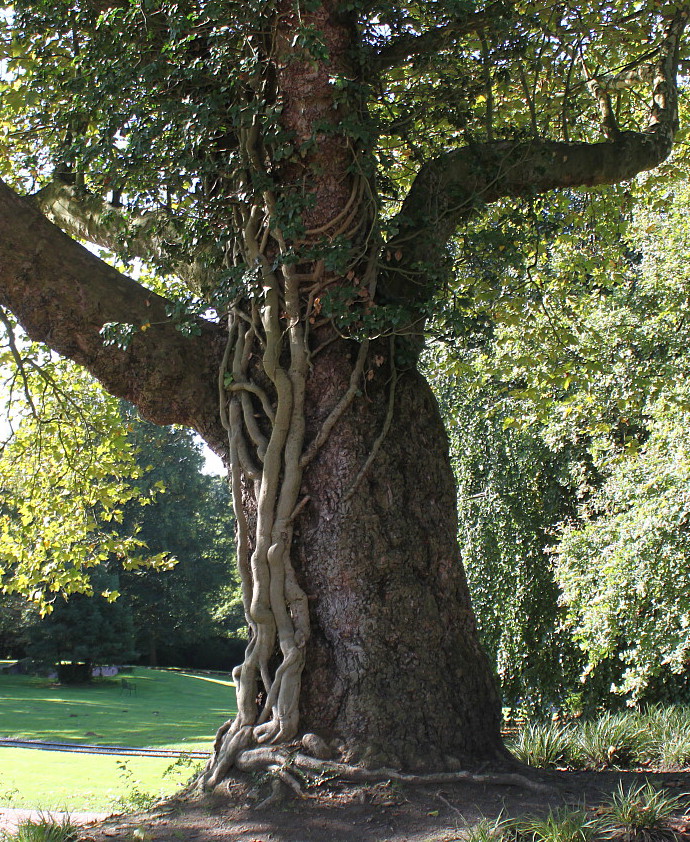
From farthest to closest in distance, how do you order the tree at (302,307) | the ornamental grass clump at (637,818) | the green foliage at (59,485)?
the green foliage at (59,485)
the tree at (302,307)
the ornamental grass clump at (637,818)

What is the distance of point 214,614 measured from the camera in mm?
31516

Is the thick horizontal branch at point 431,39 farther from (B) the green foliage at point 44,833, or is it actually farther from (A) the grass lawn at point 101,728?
(A) the grass lawn at point 101,728

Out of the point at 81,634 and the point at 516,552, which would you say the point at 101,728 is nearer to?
the point at 516,552

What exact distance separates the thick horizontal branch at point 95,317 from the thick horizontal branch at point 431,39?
213 cm

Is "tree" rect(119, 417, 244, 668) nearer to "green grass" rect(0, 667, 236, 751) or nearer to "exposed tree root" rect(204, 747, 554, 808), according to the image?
"green grass" rect(0, 667, 236, 751)

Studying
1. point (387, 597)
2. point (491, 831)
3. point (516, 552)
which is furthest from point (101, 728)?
point (491, 831)

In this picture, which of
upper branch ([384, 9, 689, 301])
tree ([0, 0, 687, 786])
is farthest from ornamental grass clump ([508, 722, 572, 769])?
upper branch ([384, 9, 689, 301])

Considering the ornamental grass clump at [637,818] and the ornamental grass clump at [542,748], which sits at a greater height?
the ornamental grass clump at [637,818]

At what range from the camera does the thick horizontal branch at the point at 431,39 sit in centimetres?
478

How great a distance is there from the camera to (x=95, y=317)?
417cm

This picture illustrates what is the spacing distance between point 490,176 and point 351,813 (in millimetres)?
3695

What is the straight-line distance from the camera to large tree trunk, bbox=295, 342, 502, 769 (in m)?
3.58

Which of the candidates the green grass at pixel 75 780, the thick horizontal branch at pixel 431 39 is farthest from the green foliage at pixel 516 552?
the thick horizontal branch at pixel 431 39

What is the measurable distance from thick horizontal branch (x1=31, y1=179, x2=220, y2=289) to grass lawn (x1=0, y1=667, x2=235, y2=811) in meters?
3.35
